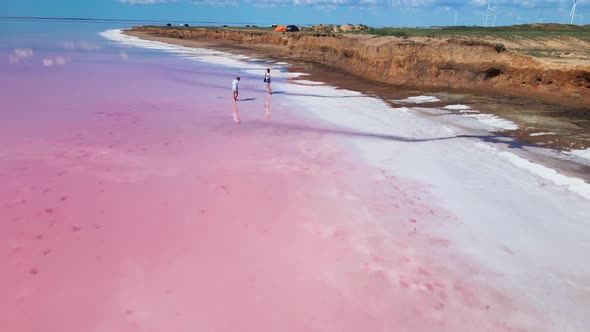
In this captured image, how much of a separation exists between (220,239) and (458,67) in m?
21.8

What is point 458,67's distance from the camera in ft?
80.2

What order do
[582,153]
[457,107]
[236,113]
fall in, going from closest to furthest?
1. [582,153]
2. [236,113]
3. [457,107]

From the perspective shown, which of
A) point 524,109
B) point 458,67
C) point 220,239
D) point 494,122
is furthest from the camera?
point 458,67

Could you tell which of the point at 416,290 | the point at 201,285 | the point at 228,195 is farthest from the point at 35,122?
the point at 416,290

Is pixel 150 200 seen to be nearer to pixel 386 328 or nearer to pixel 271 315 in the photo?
pixel 271 315

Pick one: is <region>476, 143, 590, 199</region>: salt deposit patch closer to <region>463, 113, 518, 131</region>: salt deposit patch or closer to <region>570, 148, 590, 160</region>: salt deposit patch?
<region>570, 148, 590, 160</region>: salt deposit patch

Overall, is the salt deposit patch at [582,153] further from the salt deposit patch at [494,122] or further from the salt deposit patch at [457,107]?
the salt deposit patch at [457,107]

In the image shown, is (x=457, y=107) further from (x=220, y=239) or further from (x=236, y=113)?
(x=220, y=239)

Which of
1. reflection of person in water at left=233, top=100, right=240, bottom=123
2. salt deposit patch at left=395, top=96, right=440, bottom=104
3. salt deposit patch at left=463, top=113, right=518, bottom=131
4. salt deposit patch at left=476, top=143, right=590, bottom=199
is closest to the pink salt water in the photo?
reflection of person in water at left=233, top=100, right=240, bottom=123

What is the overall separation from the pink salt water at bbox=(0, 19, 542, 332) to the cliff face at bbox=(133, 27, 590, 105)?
45.7ft

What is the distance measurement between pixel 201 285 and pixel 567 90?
70.1 ft

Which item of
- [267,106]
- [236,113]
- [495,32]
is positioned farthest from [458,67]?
[495,32]

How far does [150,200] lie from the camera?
902cm

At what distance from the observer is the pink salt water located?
5730mm
